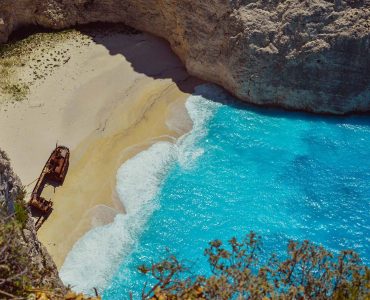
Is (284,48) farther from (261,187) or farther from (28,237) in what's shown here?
(28,237)

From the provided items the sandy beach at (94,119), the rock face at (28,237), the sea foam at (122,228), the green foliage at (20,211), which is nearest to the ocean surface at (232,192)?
the sea foam at (122,228)

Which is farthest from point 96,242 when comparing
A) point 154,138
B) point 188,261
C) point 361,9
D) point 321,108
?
point 361,9

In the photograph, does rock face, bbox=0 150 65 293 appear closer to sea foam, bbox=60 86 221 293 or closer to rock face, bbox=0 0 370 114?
sea foam, bbox=60 86 221 293

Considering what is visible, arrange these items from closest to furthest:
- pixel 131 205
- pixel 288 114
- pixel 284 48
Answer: pixel 131 205 < pixel 284 48 < pixel 288 114

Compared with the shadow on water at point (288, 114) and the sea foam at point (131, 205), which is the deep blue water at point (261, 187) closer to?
the shadow on water at point (288, 114)

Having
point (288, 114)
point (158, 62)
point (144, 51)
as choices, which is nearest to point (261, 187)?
point (288, 114)

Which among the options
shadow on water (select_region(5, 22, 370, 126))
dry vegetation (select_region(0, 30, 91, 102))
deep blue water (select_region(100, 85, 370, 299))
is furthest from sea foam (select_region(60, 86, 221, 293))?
dry vegetation (select_region(0, 30, 91, 102))
